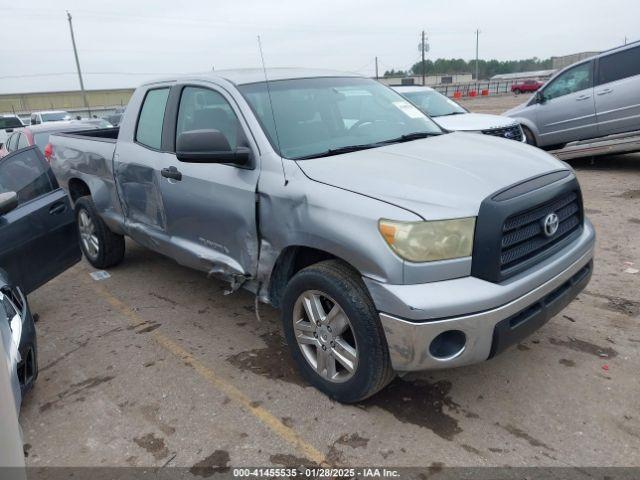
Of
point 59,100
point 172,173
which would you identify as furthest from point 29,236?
point 59,100

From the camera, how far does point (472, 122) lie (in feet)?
25.8

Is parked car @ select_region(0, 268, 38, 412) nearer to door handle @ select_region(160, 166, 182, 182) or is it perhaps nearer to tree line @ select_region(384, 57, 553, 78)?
door handle @ select_region(160, 166, 182, 182)

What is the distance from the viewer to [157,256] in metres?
6.04

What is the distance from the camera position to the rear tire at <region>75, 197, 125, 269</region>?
5305 mm

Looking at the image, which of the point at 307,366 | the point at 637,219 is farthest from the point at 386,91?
the point at 637,219

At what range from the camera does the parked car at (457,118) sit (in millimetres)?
7542

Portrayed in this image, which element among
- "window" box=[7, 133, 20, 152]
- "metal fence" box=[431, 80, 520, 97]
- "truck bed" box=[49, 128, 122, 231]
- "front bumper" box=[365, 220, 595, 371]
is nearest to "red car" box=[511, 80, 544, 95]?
"metal fence" box=[431, 80, 520, 97]

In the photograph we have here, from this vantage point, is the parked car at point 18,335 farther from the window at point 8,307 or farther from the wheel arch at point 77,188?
the wheel arch at point 77,188

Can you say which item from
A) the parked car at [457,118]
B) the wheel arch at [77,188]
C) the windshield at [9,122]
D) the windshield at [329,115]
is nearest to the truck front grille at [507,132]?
the parked car at [457,118]

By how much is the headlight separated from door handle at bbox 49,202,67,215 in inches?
117

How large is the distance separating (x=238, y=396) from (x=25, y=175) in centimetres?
257

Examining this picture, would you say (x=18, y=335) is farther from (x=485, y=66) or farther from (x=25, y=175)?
(x=485, y=66)

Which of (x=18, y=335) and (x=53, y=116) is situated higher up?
(x=53, y=116)

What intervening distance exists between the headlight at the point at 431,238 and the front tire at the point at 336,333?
34cm
